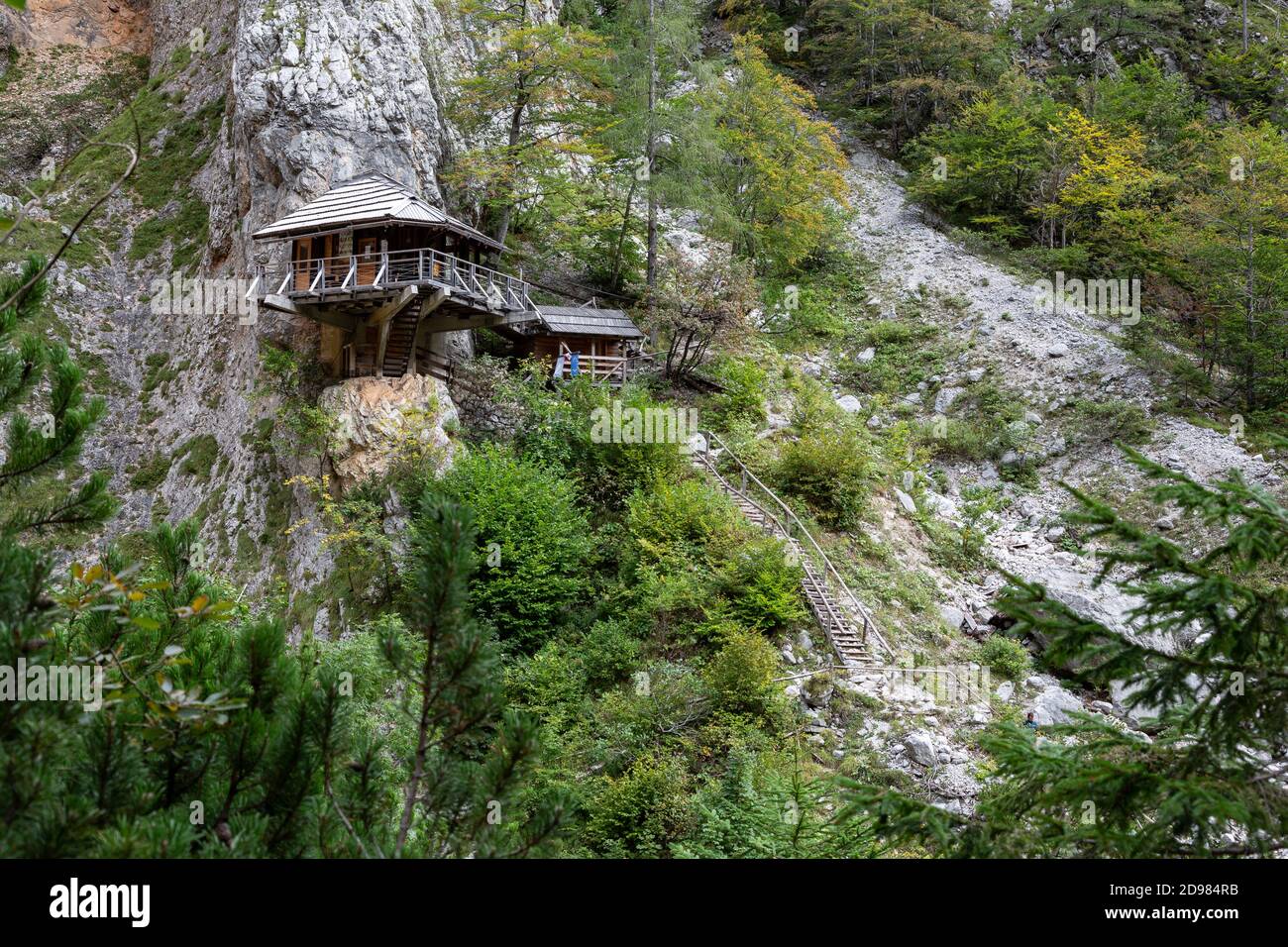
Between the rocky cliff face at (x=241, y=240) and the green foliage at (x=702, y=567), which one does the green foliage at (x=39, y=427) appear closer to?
the green foliage at (x=702, y=567)

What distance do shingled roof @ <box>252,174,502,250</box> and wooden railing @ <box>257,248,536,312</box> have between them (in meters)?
0.62

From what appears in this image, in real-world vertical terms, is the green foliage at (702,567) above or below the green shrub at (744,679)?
above

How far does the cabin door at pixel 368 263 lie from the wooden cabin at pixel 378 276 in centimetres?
2

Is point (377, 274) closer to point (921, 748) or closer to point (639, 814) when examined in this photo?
point (639, 814)

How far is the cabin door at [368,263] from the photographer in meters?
16.6

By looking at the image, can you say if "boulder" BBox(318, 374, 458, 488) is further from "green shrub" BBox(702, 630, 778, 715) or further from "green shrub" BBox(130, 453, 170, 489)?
"green shrub" BBox(702, 630, 778, 715)

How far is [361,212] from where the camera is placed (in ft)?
53.3

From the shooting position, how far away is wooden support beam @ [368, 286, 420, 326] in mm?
15938

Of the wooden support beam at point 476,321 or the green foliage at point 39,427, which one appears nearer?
the green foliage at point 39,427

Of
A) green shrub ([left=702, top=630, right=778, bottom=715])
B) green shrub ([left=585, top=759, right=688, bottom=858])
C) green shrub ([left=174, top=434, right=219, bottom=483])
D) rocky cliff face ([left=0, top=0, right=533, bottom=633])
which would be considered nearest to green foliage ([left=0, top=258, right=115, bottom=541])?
green shrub ([left=585, top=759, right=688, bottom=858])

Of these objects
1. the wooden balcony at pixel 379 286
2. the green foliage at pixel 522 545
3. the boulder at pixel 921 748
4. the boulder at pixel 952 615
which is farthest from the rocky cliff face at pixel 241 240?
the boulder at pixel 952 615

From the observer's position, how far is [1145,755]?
457 centimetres

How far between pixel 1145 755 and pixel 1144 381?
21.2 m
